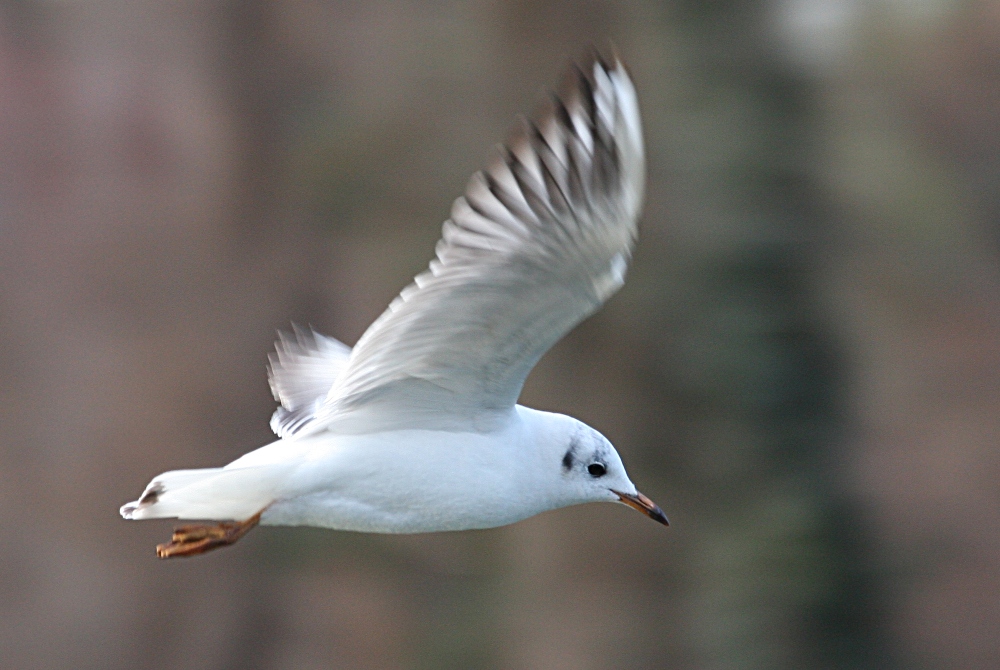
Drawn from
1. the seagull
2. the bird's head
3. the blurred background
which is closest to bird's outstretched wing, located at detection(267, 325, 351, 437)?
the seagull

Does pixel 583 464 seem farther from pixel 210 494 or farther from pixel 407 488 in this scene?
pixel 210 494

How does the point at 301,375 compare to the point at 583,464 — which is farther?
the point at 301,375

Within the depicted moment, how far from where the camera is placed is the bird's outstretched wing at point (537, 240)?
2.18 m

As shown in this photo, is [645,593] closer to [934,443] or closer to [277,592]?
[277,592]

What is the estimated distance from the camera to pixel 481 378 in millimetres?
2510

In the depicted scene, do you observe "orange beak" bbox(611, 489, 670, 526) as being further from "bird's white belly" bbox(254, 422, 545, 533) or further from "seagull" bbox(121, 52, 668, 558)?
"bird's white belly" bbox(254, 422, 545, 533)

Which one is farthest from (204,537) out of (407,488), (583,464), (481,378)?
(583,464)

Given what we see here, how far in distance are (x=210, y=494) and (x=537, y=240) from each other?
32.2 inches

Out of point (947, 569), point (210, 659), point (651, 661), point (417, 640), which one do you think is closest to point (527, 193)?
point (651, 661)

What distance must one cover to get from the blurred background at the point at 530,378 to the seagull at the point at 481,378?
302 cm

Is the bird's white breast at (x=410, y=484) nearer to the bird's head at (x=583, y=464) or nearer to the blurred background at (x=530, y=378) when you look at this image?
the bird's head at (x=583, y=464)

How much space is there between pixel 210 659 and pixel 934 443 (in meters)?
4.95

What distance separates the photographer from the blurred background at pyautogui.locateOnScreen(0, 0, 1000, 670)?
18.7 ft

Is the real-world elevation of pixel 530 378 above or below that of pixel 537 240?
above
